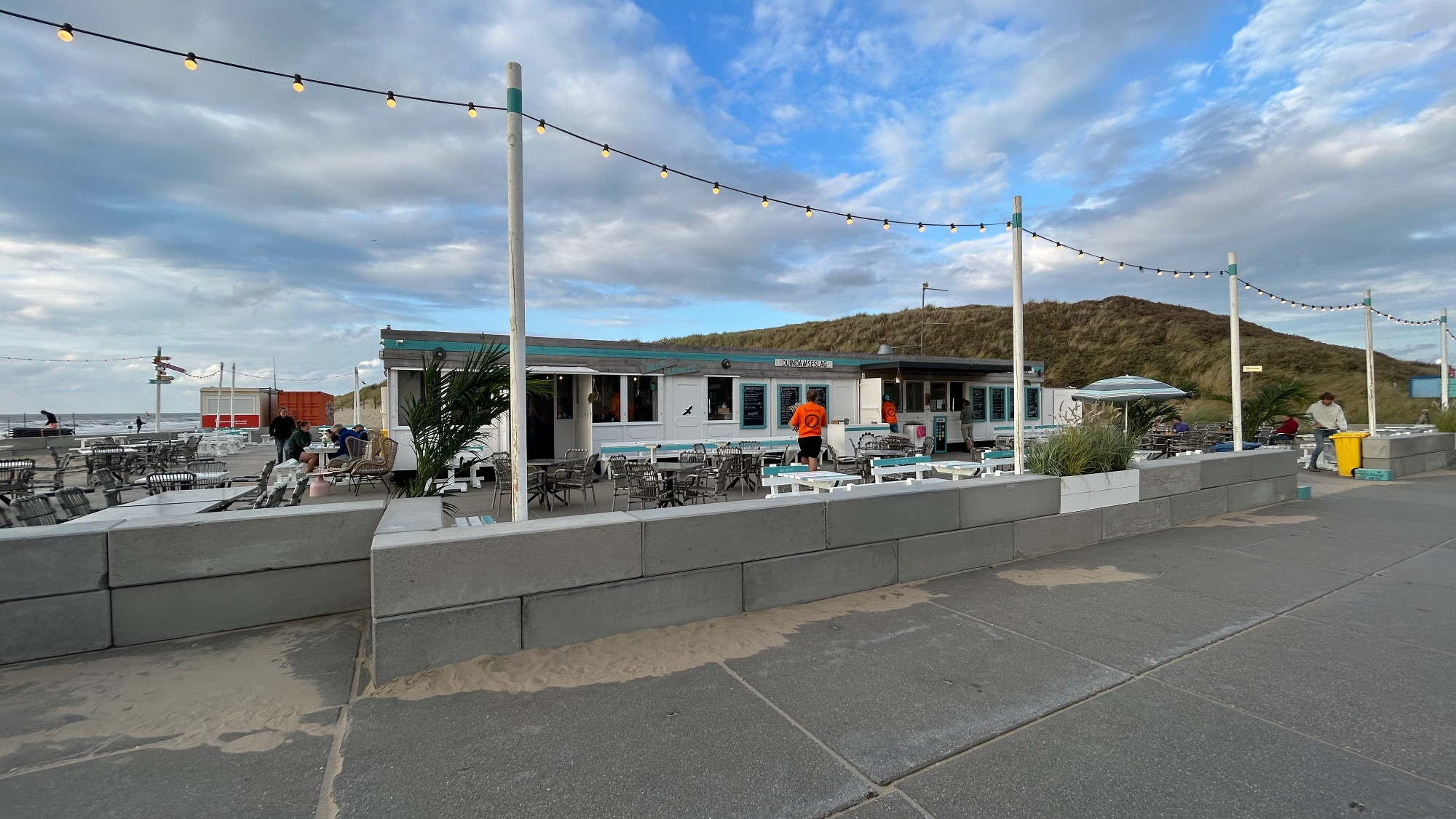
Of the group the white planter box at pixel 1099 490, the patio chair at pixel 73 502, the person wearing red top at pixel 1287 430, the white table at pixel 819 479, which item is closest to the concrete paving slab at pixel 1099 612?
the white planter box at pixel 1099 490

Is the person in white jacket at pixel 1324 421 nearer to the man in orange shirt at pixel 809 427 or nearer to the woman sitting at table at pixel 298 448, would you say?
the man in orange shirt at pixel 809 427

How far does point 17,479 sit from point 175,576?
8.27 meters

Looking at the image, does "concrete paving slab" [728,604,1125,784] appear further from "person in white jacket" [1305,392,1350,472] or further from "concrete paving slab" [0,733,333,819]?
"person in white jacket" [1305,392,1350,472]

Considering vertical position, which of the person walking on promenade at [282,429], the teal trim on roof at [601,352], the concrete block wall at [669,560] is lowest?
the concrete block wall at [669,560]

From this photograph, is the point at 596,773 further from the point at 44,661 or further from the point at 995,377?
the point at 995,377

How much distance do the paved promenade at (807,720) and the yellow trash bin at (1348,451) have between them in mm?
9384

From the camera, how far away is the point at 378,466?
35.9 ft

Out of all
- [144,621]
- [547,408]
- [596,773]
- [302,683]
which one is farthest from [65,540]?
[547,408]

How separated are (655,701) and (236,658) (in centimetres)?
241

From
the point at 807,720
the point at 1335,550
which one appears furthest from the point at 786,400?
the point at 807,720

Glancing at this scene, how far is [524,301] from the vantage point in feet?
14.4

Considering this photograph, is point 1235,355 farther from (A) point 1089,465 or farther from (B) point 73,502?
(B) point 73,502

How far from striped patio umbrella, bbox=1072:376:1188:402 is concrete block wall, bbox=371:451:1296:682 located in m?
7.76

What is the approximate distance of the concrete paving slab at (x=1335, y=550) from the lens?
5625 mm
